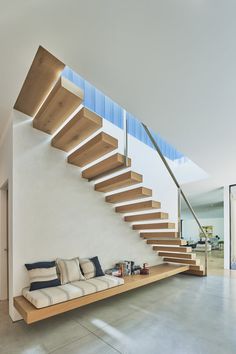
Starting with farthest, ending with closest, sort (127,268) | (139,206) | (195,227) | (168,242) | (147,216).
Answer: (195,227) < (168,242) < (127,268) < (147,216) < (139,206)

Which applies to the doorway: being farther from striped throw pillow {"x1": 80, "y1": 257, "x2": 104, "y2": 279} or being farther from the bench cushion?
striped throw pillow {"x1": 80, "y1": 257, "x2": 104, "y2": 279}

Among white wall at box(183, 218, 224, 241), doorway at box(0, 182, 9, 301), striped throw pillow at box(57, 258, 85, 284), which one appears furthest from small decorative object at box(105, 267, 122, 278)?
white wall at box(183, 218, 224, 241)

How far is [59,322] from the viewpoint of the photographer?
9.29ft

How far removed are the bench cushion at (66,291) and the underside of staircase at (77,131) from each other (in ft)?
4.52

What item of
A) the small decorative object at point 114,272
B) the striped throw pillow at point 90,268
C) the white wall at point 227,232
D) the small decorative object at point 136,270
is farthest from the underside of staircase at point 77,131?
the white wall at point 227,232

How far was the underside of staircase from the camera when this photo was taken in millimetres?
2469

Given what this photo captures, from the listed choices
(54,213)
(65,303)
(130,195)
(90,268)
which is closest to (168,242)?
(130,195)

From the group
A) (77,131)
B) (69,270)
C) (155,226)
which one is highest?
(77,131)

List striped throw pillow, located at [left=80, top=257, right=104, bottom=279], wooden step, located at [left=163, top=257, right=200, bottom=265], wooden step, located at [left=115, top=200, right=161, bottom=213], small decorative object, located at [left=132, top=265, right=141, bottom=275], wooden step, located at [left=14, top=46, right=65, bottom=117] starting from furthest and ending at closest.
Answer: wooden step, located at [left=163, top=257, right=200, bottom=265] < small decorative object, located at [left=132, top=265, right=141, bottom=275] < wooden step, located at [left=115, top=200, right=161, bottom=213] < striped throw pillow, located at [left=80, top=257, right=104, bottom=279] < wooden step, located at [left=14, top=46, right=65, bottom=117]

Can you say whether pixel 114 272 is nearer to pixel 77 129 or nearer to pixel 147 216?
pixel 147 216

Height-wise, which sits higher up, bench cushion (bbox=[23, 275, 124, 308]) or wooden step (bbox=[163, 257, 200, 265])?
bench cushion (bbox=[23, 275, 124, 308])

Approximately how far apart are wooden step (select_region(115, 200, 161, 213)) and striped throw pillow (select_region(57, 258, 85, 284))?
1332 millimetres

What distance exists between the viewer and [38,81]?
99.9 inches

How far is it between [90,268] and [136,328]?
115cm
